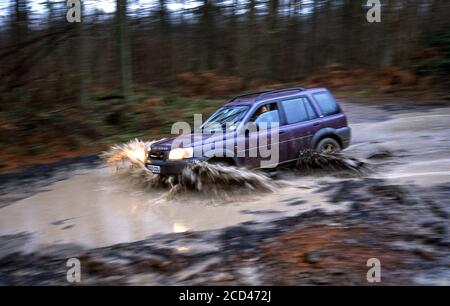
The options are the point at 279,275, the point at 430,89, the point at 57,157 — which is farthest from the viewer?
the point at 430,89

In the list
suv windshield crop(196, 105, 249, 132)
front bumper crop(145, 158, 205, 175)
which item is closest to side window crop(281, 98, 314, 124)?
suv windshield crop(196, 105, 249, 132)

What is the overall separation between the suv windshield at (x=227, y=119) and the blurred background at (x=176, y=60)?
6.66 m

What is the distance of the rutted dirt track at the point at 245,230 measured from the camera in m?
5.02

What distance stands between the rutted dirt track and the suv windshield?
51.5 inches

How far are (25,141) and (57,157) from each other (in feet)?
6.27

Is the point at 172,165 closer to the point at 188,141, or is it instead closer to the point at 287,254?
the point at 188,141

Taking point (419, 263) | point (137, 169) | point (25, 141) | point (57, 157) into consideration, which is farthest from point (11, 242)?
point (25, 141)

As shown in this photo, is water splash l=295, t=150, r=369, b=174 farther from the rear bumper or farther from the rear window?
the rear window

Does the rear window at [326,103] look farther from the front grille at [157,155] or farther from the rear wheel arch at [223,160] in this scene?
the front grille at [157,155]

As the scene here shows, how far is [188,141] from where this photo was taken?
837 cm

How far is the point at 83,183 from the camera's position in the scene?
34.0 ft

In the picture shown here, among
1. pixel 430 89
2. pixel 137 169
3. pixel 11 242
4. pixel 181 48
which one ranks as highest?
pixel 181 48
